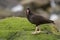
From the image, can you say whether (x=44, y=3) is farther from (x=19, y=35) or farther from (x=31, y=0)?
(x=19, y=35)

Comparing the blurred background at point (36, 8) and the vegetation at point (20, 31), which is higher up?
the vegetation at point (20, 31)

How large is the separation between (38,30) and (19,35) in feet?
2.03

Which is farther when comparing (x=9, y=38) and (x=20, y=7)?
(x=20, y=7)

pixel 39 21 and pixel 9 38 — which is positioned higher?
pixel 39 21

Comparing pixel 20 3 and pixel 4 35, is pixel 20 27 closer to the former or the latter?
pixel 4 35

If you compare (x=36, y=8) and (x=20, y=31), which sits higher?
(x=20, y=31)

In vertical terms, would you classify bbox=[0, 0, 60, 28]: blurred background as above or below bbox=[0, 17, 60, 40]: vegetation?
below

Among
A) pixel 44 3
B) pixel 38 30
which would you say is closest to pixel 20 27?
pixel 38 30

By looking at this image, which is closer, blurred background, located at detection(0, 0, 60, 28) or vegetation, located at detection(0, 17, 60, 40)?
vegetation, located at detection(0, 17, 60, 40)

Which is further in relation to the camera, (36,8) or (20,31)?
(36,8)

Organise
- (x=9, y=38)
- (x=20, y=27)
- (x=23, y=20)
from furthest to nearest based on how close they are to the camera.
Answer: (x=23, y=20) → (x=20, y=27) → (x=9, y=38)

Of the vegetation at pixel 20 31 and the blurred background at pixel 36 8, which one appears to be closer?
the vegetation at pixel 20 31

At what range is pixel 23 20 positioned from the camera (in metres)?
8.69

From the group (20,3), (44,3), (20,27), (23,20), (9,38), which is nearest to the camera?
(9,38)
